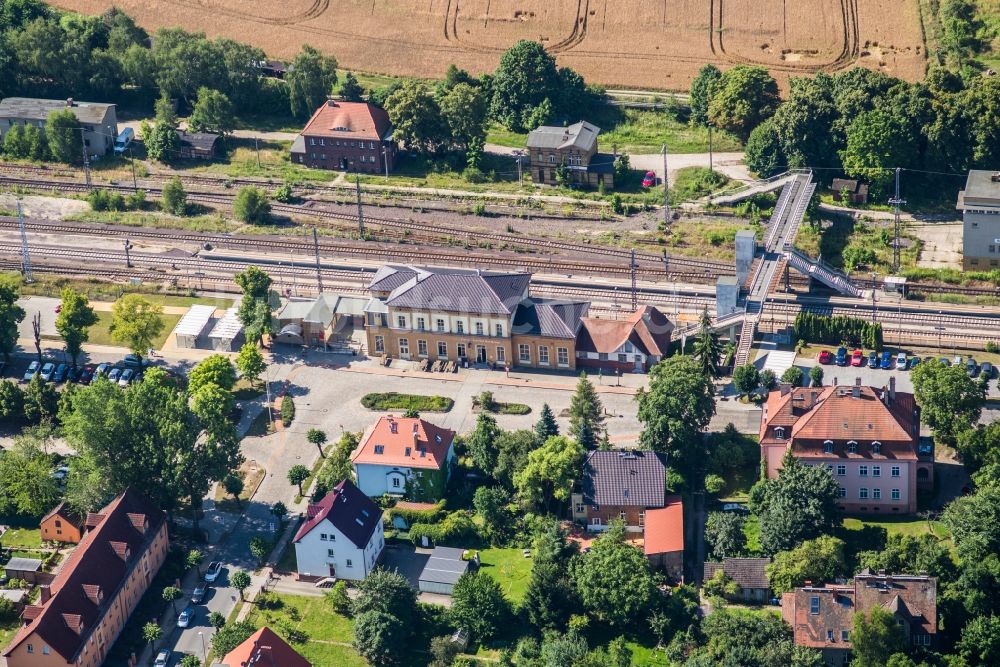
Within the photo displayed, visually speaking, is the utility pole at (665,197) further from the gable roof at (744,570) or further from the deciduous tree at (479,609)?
the deciduous tree at (479,609)

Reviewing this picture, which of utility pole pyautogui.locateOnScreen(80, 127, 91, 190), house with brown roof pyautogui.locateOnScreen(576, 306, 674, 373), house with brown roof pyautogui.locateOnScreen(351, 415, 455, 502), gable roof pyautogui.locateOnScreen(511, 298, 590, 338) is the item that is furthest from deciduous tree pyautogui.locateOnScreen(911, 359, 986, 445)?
utility pole pyautogui.locateOnScreen(80, 127, 91, 190)

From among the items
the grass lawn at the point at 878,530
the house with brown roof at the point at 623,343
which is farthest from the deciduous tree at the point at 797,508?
the house with brown roof at the point at 623,343

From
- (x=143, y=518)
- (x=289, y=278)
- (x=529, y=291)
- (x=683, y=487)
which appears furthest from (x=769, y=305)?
(x=143, y=518)

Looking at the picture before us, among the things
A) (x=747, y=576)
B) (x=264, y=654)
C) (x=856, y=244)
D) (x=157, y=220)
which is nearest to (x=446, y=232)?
(x=157, y=220)

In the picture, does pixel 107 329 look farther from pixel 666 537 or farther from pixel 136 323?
pixel 666 537

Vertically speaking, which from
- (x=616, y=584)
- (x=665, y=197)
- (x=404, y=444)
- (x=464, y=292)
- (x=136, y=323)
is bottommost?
(x=616, y=584)

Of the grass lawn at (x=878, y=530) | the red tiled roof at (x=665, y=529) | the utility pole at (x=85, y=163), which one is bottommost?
the grass lawn at (x=878, y=530)
